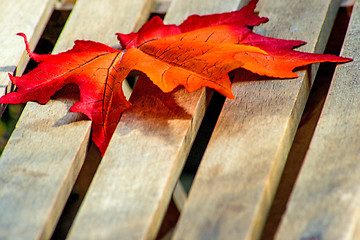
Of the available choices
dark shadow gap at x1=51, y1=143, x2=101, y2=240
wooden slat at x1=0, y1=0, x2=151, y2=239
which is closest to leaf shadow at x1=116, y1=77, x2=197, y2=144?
wooden slat at x1=0, y1=0, x2=151, y2=239

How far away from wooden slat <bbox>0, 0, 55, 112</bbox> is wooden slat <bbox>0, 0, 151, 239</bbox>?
16 cm

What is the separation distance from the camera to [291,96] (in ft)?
3.54

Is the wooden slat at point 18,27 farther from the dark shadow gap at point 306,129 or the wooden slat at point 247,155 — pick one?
the dark shadow gap at point 306,129

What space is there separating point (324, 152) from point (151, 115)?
374mm

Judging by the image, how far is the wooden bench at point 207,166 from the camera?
863 mm

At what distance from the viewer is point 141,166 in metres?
0.98

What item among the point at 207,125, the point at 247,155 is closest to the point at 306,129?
the point at 207,125

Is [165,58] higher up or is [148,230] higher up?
[165,58]

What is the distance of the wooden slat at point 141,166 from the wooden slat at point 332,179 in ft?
0.77

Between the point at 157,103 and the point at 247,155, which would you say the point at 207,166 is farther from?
the point at 157,103

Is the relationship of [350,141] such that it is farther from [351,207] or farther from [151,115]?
[151,115]

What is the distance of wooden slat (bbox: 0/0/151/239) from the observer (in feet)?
2.99

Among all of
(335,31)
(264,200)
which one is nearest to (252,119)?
(264,200)

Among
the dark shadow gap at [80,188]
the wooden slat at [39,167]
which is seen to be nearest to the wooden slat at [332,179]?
the wooden slat at [39,167]
